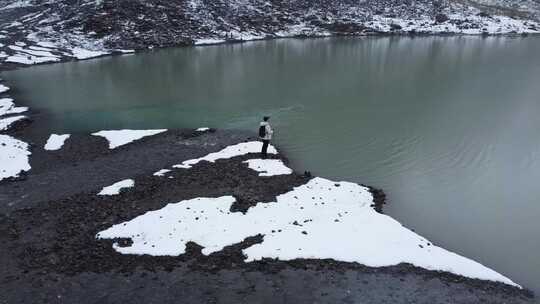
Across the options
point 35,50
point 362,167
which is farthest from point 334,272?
point 35,50

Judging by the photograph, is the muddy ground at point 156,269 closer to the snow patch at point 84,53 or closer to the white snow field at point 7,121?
the white snow field at point 7,121

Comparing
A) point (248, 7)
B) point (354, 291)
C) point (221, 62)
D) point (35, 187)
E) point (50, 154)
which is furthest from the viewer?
point (248, 7)

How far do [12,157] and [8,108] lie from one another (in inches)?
531

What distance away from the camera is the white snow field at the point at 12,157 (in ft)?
72.3

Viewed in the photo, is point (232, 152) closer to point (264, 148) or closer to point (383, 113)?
point (264, 148)

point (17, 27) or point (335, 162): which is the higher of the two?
point (17, 27)

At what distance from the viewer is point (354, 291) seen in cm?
1318

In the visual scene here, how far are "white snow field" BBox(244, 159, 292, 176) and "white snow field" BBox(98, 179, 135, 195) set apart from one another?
6.24m

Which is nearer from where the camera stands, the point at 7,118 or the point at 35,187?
the point at 35,187

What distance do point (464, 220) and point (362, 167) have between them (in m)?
6.57

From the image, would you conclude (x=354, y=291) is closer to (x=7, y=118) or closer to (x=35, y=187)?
(x=35, y=187)

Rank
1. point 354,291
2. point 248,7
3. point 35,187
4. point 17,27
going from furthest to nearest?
point 248,7, point 17,27, point 35,187, point 354,291

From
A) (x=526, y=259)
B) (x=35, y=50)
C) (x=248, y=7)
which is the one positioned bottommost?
(x=526, y=259)

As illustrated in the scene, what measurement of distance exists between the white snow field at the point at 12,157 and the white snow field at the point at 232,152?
8.59 m
